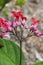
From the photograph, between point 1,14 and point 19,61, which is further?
point 1,14

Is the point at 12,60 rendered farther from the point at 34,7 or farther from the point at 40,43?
the point at 34,7

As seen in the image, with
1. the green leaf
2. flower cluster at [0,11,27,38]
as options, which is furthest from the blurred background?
the green leaf

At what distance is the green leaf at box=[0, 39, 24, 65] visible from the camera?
887mm

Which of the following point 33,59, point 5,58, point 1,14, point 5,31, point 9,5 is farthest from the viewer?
point 9,5

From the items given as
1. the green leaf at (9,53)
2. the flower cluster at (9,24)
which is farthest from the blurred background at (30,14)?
the green leaf at (9,53)

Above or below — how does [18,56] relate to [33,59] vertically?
above

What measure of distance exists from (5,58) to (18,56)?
0.05m

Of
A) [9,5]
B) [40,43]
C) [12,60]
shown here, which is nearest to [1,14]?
[9,5]

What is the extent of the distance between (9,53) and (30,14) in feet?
6.77

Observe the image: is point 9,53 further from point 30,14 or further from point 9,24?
point 30,14

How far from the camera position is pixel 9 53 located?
3.01ft

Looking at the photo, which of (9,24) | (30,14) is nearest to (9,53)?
(9,24)

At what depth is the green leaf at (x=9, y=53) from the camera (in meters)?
0.89

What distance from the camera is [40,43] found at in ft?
7.54
